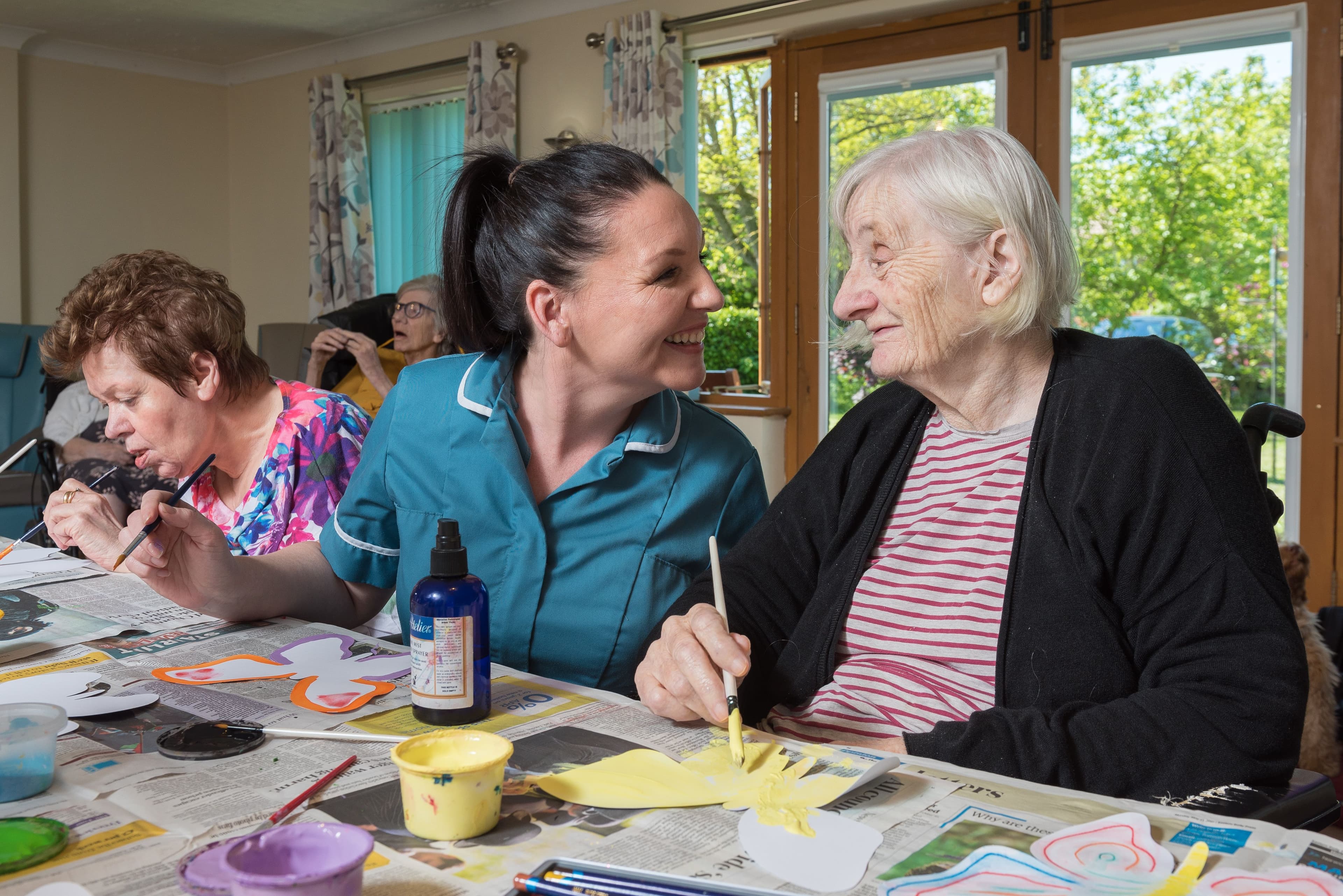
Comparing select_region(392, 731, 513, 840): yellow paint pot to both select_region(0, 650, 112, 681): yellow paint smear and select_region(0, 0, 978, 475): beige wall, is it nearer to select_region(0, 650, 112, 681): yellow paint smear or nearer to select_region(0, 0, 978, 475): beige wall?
select_region(0, 650, 112, 681): yellow paint smear

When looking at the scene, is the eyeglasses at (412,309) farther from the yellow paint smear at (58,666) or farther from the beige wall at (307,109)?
the yellow paint smear at (58,666)

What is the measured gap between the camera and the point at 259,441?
1.93 metres

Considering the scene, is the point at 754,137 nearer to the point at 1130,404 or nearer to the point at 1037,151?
the point at 1037,151

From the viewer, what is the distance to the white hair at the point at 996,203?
1260 mm

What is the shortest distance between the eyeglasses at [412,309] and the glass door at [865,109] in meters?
1.63

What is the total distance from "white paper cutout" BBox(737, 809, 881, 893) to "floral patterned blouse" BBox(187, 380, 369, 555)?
46.3 inches

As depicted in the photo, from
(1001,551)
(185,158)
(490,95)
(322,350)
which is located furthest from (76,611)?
(185,158)

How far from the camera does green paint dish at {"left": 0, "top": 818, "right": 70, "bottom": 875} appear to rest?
714 millimetres

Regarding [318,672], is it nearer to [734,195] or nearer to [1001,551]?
[1001,551]

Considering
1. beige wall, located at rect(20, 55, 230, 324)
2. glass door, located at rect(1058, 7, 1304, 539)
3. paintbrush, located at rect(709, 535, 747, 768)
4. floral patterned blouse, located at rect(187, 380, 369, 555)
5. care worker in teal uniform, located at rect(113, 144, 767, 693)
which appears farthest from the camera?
beige wall, located at rect(20, 55, 230, 324)

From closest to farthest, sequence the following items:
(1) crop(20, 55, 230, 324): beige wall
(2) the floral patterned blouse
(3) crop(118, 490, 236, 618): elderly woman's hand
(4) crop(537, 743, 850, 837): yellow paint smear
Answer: (4) crop(537, 743, 850, 837): yellow paint smear → (3) crop(118, 490, 236, 618): elderly woman's hand → (2) the floral patterned blouse → (1) crop(20, 55, 230, 324): beige wall

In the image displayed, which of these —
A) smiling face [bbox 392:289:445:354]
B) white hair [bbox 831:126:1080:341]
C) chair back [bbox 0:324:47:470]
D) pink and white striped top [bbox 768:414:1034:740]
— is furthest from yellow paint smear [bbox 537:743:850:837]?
chair back [bbox 0:324:47:470]

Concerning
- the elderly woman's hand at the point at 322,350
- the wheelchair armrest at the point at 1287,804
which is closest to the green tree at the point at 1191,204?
the wheelchair armrest at the point at 1287,804

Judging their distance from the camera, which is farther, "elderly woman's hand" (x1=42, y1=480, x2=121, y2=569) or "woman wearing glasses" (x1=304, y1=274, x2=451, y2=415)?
"woman wearing glasses" (x1=304, y1=274, x2=451, y2=415)
